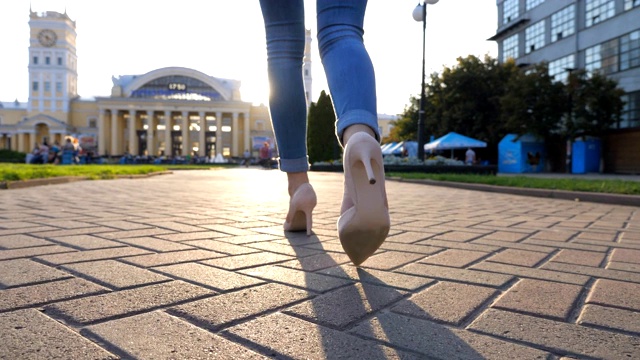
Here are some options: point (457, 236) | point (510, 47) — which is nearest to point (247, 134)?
point (510, 47)

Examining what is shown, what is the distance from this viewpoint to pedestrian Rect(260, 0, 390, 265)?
157 centimetres

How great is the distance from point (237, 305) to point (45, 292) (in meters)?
0.58

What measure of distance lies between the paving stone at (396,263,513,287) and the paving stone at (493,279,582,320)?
72mm

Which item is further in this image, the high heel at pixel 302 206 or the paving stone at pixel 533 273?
the high heel at pixel 302 206

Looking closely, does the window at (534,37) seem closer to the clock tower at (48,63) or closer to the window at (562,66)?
the window at (562,66)

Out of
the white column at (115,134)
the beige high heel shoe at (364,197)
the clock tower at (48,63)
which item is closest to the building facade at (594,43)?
the beige high heel shoe at (364,197)

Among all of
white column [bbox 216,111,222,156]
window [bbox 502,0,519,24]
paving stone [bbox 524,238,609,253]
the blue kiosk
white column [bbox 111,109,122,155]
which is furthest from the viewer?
white column [bbox 216,111,222,156]

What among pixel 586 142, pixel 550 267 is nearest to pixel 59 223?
pixel 550 267

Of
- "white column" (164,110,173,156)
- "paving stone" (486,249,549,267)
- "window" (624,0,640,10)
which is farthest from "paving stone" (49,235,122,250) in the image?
"white column" (164,110,173,156)

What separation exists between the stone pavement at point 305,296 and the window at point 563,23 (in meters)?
31.1

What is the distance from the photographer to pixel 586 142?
24297 mm

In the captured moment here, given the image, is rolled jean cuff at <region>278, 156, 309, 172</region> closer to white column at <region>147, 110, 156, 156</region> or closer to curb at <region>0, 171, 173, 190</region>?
curb at <region>0, 171, 173, 190</region>

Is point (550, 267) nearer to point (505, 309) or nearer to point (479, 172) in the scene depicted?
point (505, 309)

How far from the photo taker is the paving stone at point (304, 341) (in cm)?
98
